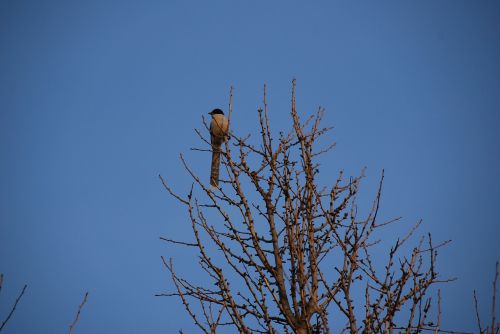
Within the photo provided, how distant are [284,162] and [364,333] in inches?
73.3

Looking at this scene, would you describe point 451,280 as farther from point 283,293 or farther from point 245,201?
point 245,201

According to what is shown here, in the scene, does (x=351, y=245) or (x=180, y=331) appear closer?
(x=351, y=245)

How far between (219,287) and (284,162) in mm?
1417

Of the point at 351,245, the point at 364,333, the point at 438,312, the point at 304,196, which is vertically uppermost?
the point at 304,196

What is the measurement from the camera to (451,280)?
395 centimetres

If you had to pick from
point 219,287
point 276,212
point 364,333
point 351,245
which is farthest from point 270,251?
point 364,333

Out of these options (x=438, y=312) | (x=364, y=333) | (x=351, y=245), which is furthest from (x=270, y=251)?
(x=438, y=312)

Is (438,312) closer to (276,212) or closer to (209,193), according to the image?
(276,212)

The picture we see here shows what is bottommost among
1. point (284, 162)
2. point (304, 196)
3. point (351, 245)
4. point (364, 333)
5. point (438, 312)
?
point (364, 333)

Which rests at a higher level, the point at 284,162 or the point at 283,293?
the point at 284,162

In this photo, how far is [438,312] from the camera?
133 inches

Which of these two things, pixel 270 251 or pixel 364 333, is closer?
pixel 364 333

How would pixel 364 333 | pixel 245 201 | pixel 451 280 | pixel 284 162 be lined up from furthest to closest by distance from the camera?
pixel 284 162
pixel 245 201
pixel 451 280
pixel 364 333

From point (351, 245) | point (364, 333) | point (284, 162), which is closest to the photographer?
point (364, 333)
